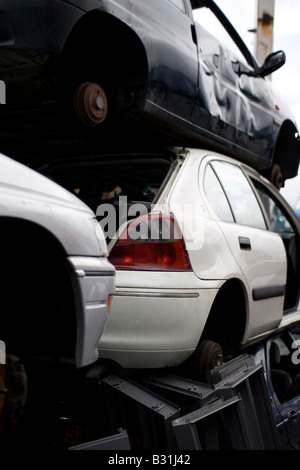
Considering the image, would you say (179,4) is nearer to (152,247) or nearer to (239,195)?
(239,195)

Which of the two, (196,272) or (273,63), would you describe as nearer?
(196,272)

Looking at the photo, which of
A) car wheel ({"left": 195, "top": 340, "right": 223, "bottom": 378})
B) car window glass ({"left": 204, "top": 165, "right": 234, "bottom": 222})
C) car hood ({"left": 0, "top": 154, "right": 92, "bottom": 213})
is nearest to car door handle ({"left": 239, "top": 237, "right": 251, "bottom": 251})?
car window glass ({"left": 204, "top": 165, "right": 234, "bottom": 222})

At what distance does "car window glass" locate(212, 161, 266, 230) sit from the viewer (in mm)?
3438

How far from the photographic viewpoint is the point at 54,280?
73.5 inches

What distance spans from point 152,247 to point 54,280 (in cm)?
82

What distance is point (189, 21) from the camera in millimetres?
3736

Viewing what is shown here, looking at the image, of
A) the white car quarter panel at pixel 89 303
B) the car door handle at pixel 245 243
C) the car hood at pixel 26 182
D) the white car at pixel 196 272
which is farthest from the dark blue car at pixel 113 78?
the white car quarter panel at pixel 89 303

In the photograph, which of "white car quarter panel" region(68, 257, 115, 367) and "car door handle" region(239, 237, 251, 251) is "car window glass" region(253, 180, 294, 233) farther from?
"white car quarter panel" region(68, 257, 115, 367)

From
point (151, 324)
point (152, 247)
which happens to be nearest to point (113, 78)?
point (152, 247)

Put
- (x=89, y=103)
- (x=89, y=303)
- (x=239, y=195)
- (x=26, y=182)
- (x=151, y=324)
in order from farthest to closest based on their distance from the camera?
(x=239, y=195)
(x=89, y=103)
(x=151, y=324)
(x=89, y=303)
(x=26, y=182)

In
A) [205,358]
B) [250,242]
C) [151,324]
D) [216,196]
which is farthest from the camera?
[250,242]

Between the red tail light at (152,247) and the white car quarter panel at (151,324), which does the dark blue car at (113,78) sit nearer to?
the red tail light at (152,247)

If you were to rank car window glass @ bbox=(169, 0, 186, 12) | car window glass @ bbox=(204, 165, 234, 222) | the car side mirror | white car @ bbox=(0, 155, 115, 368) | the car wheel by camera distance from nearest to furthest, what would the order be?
white car @ bbox=(0, 155, 115, 368) < the car wheel < car window glass @ bbox=(204, 165, 234, 222) < car window glass @ bbox=(169, 0, 186, 12) < the car side mirror

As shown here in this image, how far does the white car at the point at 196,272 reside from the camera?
2465 mm
